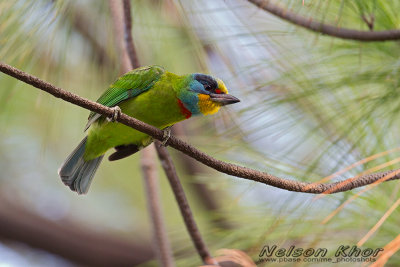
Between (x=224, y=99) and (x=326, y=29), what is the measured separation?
0.53m

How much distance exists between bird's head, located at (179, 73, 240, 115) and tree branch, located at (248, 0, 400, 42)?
0.45 metres

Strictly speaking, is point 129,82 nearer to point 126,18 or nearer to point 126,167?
point 126,18

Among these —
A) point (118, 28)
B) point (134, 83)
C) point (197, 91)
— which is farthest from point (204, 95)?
point (118, 28)

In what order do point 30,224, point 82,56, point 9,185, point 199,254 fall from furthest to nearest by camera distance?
point 9,185 → point 30,224 → point 82,56 → point 199,254

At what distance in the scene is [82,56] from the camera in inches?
107

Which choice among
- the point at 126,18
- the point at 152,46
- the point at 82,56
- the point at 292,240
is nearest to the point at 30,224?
the point at 82,56

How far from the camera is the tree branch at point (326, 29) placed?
1855 mm

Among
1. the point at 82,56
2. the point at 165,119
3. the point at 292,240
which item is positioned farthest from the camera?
the point at 82,56

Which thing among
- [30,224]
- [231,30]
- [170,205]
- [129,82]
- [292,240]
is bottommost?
[170,205]

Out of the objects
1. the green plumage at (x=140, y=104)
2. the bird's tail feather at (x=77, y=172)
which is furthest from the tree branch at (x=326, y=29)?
the bird's tail feather at (x=77, y=172)

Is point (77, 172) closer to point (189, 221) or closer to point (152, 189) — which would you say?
point (152, 189)

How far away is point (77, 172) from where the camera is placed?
8.96ft

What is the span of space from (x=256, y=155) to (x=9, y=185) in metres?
2.38

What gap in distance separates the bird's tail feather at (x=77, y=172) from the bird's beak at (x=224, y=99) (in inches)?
29.5
